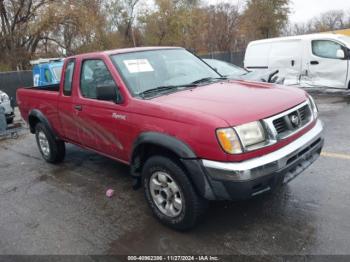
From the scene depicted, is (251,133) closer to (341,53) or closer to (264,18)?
(341,53)

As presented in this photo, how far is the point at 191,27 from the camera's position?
3284cm

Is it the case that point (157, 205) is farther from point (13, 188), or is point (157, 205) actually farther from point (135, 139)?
point (13, 188)

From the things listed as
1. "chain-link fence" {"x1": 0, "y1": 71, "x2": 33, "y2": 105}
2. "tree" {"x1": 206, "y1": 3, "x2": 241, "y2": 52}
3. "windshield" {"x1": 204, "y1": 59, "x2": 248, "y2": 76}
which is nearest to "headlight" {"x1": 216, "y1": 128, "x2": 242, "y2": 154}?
"windshield" {"x1": 204, "y1": 59, "x2": 248, "y2": 76}

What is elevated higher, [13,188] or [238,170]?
[238,170]

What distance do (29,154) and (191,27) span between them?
28032 millimetres

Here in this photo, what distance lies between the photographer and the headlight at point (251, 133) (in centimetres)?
304

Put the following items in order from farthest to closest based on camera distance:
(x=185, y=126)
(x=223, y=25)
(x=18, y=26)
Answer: (x=223, y=25) < (x=18, y=26) < (x=185, y=126)

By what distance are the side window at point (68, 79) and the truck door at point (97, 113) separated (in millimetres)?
287

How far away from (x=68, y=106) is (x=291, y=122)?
10.00 feet

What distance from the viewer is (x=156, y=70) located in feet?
13.9

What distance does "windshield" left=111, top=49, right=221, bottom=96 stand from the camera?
13.2ft

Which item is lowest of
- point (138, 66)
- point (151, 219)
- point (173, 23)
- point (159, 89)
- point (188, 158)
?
point (151, 219)

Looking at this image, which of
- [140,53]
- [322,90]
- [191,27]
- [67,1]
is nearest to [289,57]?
[322,90]

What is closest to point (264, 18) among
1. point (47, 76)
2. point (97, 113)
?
point (47, 76)
